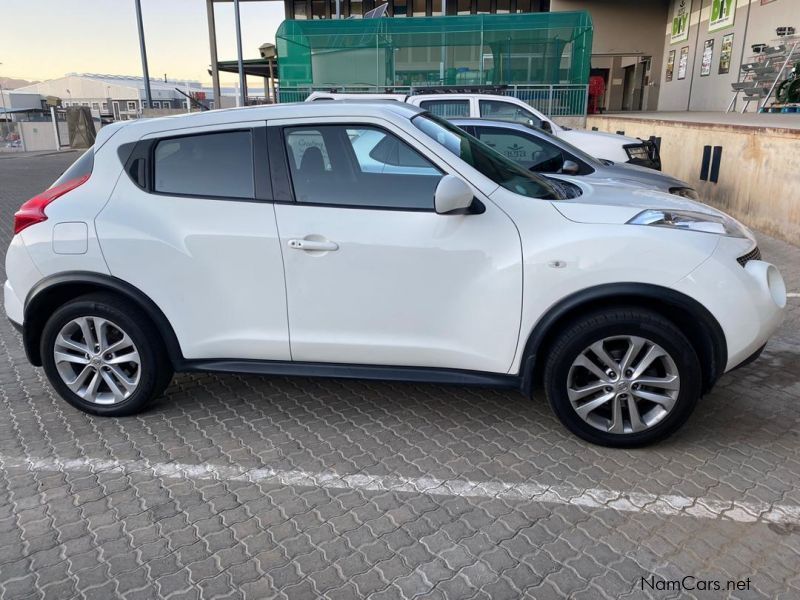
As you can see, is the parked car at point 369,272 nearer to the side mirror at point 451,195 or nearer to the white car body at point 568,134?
the side mirror at point 451,195

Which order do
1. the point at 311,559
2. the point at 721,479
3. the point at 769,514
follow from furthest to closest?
1. the point at 721,479
2. the point at 769,514
3. the point at 311,559

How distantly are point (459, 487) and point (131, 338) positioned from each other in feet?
6.76

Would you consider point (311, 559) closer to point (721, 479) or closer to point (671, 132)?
point (721, 479)

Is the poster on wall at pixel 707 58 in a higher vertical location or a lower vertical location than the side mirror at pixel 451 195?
higher

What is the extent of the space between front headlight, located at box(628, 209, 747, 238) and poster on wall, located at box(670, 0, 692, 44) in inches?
Answer: 1049

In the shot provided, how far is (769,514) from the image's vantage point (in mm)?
2924

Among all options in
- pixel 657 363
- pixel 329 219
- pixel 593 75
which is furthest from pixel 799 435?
pixel 593 75

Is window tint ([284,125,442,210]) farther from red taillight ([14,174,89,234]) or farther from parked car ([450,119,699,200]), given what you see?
parked car ([450,119,699,200])

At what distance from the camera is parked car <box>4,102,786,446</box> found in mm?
3271

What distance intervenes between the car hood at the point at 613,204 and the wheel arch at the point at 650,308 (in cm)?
38

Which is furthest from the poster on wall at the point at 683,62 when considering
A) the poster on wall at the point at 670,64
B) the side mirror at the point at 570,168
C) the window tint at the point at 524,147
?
the side mirror at the point at 570,168

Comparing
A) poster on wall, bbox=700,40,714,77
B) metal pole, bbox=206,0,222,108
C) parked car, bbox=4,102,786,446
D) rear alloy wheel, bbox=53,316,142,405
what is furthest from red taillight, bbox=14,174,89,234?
metal pole, bbox=206,0,222,108

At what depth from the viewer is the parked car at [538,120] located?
32.6 ft

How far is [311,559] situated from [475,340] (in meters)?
1.37
